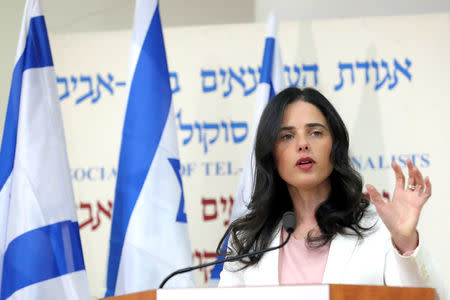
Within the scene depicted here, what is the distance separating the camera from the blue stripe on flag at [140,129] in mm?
3133

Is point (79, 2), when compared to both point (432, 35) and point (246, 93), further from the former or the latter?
point (432, 35)

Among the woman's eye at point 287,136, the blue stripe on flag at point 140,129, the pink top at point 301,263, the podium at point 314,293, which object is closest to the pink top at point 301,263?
the pink top at point 301,263

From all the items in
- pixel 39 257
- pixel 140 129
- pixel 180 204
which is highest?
pixel 140 129

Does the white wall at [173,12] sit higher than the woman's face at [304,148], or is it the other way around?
the white wall at [173,12]

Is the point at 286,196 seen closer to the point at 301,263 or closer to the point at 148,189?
the point at 301,263

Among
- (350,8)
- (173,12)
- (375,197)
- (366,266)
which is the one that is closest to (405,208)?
(375,197)

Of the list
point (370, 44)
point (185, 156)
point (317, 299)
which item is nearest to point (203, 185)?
point (185, 156)

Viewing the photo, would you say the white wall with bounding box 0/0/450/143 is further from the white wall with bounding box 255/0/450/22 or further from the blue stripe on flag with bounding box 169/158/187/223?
the blue stripe on flag with bounding box 169/158/187/223

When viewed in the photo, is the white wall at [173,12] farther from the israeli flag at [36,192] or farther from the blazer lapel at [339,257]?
the blazer lapel at [339,257]

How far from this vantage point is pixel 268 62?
139 inches

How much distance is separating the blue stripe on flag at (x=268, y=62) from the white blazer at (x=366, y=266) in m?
1.49

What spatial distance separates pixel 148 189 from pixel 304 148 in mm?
1204

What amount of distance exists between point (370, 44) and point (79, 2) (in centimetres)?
218

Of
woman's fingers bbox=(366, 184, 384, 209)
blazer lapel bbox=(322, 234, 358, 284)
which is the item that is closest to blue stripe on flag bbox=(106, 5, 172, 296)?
blazer lapel bbox=(322, 234, 358, 284)
